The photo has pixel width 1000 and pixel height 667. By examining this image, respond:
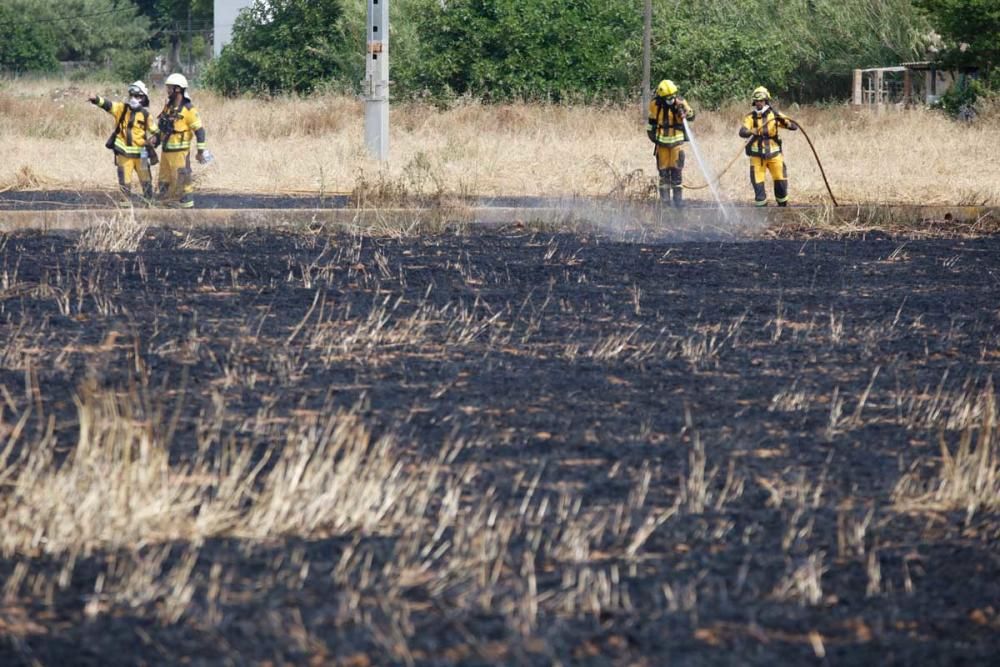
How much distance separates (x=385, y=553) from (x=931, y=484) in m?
1.92

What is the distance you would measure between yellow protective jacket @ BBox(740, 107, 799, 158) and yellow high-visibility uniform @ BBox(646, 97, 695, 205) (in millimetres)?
864

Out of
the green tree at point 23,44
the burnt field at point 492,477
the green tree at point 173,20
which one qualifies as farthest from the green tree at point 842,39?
the green tree at point 173,20

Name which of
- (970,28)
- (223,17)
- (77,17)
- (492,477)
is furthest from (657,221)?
(77,17)

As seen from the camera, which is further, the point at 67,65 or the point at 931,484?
the point at 67,65

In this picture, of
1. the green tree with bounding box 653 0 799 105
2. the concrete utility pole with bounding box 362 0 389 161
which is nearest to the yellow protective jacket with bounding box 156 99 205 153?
the concrete utility pole with bounding box 362 0 389 161

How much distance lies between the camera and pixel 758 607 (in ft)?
13.0

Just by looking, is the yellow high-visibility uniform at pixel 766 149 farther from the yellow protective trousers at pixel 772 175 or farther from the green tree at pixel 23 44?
the green tree at pixel 23 44

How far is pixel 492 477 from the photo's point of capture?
510 cm

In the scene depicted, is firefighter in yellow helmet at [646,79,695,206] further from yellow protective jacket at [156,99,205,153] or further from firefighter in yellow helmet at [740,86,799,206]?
yellow protective jacket at [156,99,205,153]

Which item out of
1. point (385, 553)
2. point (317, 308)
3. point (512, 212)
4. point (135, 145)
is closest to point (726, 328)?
point (317, 308)

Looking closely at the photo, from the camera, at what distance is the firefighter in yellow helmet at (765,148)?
50.5ft

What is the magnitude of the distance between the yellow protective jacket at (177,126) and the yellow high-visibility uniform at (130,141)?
0.83 feet

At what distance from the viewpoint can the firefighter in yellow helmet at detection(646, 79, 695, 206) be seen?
16.1 metres

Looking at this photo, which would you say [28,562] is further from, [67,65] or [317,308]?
[67,65]
